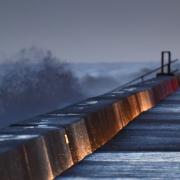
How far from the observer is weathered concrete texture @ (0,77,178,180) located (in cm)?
643

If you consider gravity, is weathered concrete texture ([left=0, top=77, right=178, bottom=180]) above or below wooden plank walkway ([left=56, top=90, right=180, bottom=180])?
above

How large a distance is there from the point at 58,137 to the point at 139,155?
4.37ft

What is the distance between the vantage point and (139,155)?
8.82 metres

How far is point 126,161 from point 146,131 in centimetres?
328

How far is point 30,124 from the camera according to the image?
8.22 m

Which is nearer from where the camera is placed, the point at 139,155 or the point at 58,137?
Answer: the point at 58,137

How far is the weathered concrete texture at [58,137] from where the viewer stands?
643cm

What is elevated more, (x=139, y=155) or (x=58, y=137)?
(x=58, y=137)

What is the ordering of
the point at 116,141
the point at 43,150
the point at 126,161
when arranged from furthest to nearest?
the point at 116,141
the point at 126,161
the point at 43,150

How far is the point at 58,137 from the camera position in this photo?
788 centimetres

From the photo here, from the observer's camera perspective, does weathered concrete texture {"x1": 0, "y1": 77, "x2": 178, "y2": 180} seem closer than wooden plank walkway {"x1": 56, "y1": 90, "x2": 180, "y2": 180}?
Yes

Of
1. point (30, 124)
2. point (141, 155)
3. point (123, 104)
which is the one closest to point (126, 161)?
point (141, 155)

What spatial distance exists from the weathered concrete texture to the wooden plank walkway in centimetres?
14

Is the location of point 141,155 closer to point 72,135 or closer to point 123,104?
point 72,135
